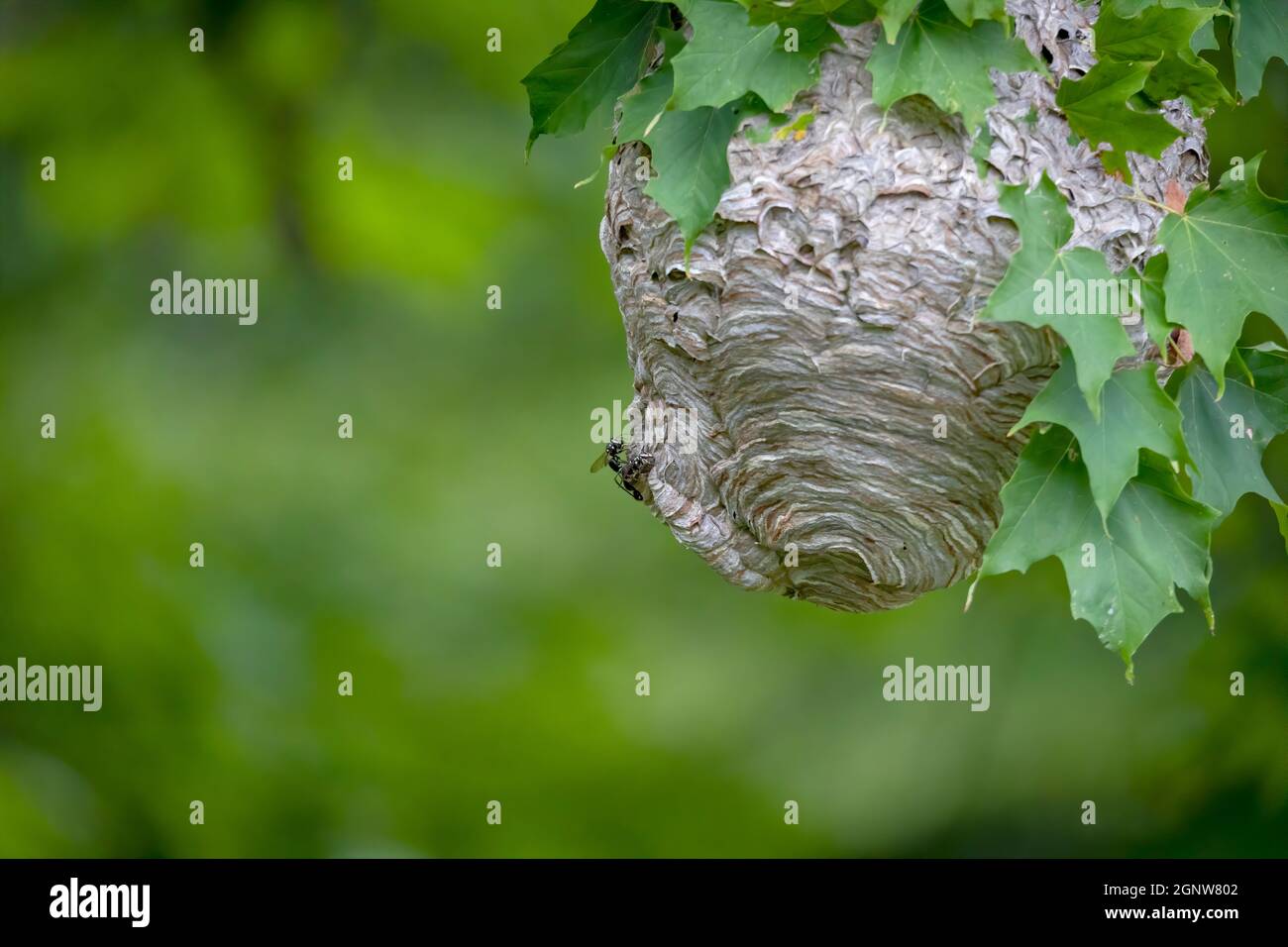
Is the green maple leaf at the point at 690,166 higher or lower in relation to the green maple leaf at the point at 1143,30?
lower

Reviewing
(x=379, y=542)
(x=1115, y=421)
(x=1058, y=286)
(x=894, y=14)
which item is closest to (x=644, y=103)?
(x=894, y=14)

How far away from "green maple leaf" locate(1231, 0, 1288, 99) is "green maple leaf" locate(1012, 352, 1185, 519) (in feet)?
1.63

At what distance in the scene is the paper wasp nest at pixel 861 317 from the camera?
1.42 meters

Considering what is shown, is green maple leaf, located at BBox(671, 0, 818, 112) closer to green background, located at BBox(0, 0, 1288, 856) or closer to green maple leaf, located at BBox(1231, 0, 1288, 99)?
green maple leaf, located at BBox(1231, 0, 1288, 99)

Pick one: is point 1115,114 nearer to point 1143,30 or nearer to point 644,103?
point 1143,30

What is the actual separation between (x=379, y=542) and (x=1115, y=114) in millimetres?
2475

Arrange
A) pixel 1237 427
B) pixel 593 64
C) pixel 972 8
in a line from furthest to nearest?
pixel 593 64 → pixel 1237 427 → pixel 972 8

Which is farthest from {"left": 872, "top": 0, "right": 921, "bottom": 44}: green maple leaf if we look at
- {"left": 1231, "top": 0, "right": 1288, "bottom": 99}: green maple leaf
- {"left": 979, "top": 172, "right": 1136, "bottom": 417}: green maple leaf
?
{"left": 1231, "top": 0, "right": 1288, "bottom": 99}: green maple leaf

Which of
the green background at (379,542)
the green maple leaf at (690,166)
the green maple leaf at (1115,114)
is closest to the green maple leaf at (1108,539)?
the green maple leaf at (1115,114)

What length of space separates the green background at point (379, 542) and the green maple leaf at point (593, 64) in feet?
5.87

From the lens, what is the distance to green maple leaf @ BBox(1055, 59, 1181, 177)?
4.47 ft

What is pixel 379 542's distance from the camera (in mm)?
3510

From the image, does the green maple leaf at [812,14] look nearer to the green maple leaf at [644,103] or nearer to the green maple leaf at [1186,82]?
the green maple leaf at [644,103]

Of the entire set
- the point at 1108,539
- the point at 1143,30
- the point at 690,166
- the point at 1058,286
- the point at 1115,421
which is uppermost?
the point at 1143,30
